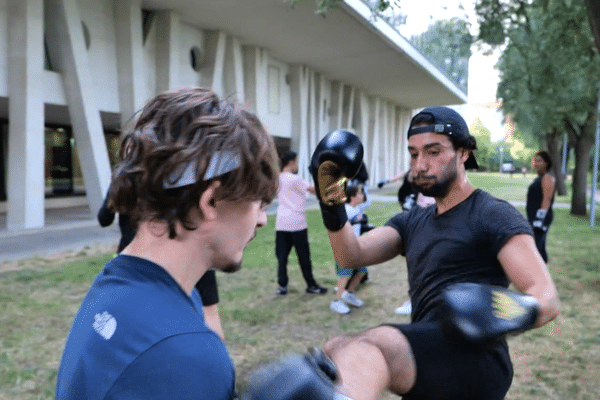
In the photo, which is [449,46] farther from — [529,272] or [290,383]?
[290,383]

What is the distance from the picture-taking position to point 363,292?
21.0 feet

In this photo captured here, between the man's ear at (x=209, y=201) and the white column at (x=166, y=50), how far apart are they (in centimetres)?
1456

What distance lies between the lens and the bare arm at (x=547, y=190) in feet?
20.4

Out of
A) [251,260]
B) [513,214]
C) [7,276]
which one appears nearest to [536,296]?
[513,214]

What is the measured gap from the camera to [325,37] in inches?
707

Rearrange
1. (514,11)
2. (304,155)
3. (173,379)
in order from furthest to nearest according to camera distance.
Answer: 1. (304,155)
2. (514,11)
3. (173,379)

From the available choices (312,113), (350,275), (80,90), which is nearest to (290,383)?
(350,275)

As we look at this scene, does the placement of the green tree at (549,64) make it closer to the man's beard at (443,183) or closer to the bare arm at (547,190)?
the bare arm at (547,190)

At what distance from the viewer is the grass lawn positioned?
3.74m

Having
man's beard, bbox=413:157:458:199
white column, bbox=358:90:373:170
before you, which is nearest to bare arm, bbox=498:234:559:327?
man's beard, bbox=413:157:458:199

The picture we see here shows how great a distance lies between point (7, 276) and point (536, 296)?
7.33 meters

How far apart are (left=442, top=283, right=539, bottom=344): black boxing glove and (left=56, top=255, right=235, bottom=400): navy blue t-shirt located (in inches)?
32.9

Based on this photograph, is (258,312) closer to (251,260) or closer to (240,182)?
(251,260)

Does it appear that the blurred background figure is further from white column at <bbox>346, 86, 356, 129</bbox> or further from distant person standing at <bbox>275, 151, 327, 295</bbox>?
white column at <bbox>346, 86, 356, 129</bbox>
